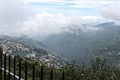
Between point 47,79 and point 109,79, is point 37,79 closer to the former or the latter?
point 47,79

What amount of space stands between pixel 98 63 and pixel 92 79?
17596 mm

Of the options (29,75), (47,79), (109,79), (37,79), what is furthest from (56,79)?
(109,79)

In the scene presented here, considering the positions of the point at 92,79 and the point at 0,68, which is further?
the point at 92,79

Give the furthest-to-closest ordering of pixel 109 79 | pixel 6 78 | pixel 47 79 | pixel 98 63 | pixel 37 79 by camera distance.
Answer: pixel 98 63 < pixel 109 79 < pixel 6 78 < pixel 37 79 < pixel 47 79

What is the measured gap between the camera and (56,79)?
688 centimetres

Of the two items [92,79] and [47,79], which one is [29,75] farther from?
[92,79]

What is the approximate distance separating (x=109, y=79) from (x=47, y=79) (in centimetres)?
1418

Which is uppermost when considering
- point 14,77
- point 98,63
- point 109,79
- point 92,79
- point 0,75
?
point 14,77

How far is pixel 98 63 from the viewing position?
113ft

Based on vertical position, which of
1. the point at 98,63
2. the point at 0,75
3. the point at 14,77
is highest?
the point at 14,77

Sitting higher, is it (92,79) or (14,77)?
(14,77)

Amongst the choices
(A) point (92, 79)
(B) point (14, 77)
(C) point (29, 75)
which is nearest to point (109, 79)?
(A) point (92, 79)

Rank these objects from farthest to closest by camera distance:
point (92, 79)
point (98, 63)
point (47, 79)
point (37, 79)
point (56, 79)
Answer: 1. point (98, 63)
2. point (92, 79)
3. point (37, 79)
4. point (56, 79)
5. point (47, 79)

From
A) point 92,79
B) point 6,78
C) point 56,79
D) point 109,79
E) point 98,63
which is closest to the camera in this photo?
point 56,79
